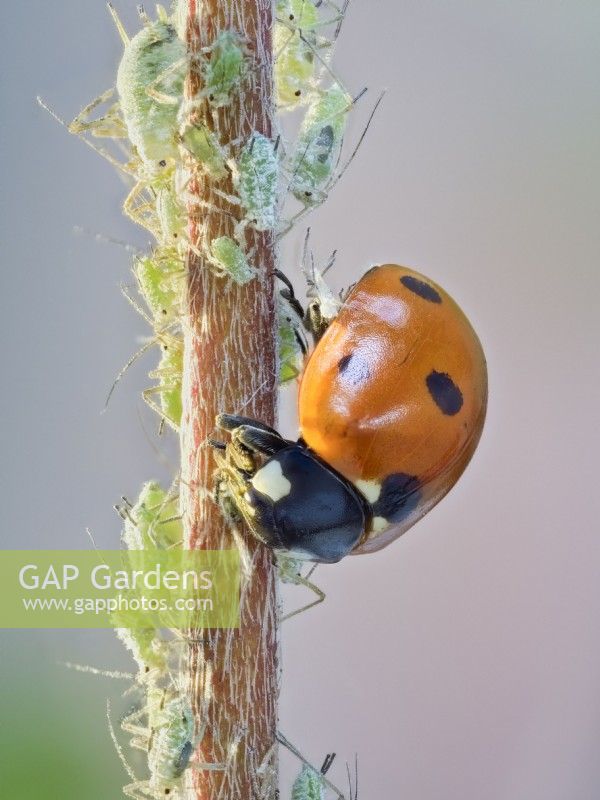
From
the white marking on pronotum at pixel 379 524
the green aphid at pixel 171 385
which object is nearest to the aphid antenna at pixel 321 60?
the green aphid at pixel 171 385

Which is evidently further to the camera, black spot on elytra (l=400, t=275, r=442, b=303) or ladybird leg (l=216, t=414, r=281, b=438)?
black spot on elytra (l=400, t=275, r=442, b=303)

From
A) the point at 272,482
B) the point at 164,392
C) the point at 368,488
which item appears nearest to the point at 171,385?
the point at 164,392

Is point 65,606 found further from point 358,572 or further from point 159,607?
point 358,572

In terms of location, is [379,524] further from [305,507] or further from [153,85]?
[153,85]

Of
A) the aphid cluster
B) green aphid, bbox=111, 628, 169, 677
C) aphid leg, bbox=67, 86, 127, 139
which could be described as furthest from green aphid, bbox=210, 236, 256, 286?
green aphid, bbox=111, 628, 169, 677

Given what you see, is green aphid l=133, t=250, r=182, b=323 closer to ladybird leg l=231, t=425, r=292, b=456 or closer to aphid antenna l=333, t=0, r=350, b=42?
ladybird leg l=231, t=425, r=292, b=456

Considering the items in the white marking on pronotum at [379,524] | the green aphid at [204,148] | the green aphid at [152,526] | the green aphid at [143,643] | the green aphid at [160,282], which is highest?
the green aphid at [204,148]

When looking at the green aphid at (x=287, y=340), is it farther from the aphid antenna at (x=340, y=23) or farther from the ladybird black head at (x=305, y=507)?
the aphid antenna at (x=340, y=23)
